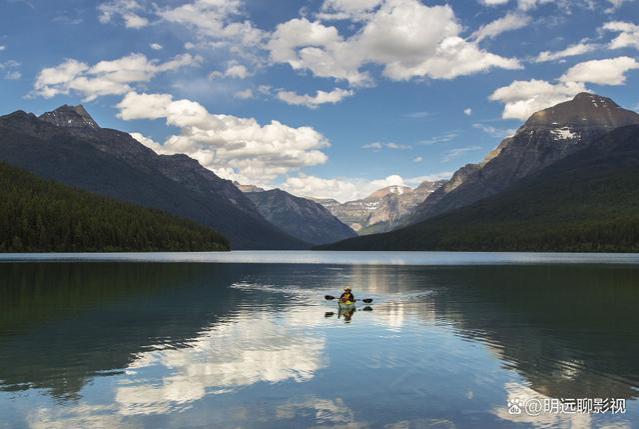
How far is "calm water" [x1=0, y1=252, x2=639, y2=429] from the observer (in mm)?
25531

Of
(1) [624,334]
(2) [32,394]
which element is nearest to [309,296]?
(1) [624,334]

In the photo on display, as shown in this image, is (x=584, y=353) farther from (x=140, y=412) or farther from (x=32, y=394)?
(x=32, y=394)

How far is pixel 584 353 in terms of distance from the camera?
39.6 meters

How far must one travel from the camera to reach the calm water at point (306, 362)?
2553 cm

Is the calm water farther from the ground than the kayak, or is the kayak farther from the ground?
the kayak

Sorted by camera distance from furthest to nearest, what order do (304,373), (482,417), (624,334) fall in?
(624,334), (304,373), (482,417)

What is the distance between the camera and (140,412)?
84.6 feet

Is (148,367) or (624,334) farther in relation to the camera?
(624,334)

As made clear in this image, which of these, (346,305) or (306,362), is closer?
(306,362)

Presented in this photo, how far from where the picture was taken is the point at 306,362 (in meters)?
36.6

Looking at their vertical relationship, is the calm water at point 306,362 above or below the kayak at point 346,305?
below

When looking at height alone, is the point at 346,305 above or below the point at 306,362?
above

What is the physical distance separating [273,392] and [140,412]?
6.51 meters

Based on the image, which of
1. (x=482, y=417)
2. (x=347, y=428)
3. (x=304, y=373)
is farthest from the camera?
(x=304, y=373)
